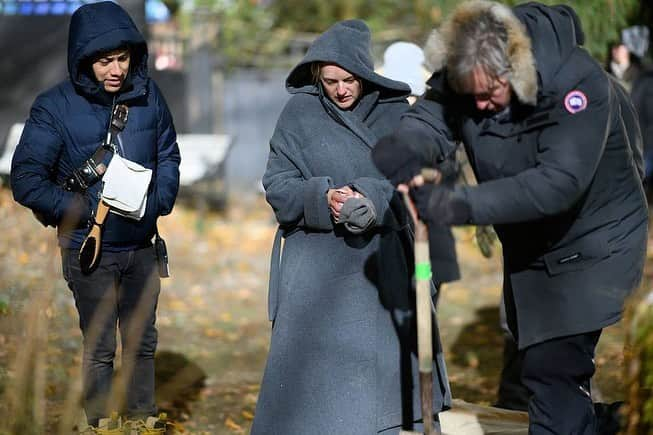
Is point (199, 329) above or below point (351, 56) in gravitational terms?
below

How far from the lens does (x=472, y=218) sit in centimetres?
338

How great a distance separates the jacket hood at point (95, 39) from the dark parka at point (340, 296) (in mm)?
740

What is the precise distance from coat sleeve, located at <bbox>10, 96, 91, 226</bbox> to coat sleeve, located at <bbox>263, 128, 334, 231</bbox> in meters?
0.82

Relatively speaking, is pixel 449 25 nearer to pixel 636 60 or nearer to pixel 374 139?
pixel 374 139

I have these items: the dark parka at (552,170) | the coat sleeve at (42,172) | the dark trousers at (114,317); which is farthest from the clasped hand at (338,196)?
the coat sleeve at (42,172)

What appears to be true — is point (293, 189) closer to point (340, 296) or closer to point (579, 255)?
point (340, 296)

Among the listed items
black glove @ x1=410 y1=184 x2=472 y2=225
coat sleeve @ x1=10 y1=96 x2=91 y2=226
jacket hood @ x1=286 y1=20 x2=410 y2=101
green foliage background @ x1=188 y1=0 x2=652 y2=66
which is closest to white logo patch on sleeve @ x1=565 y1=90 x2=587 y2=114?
black glove @ x1=410 y1=184 x2=472 y2=225

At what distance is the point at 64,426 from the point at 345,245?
1391mm

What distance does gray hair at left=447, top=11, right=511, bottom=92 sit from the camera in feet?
10.9

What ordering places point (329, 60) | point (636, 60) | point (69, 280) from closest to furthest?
point (329, 60) < point (69, 280) < point (636, 60)

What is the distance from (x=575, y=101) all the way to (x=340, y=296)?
4.44ft

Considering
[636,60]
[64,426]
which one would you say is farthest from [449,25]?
[636,60]

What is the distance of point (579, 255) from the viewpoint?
3.70m

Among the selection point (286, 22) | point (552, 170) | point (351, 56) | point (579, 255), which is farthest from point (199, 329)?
point (286, 22)
